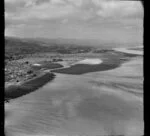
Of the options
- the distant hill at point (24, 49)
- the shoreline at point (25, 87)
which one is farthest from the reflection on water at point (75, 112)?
the distant hill at point (24, 49)

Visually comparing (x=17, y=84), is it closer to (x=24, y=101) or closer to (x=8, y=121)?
(x=24, y=101)

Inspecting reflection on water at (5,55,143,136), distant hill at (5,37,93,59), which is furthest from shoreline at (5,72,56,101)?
distant hill at (5,37,93,59)

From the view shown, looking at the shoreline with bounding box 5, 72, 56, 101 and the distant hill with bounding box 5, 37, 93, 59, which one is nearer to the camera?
the shoreline with bounding box 5, 72, 56, 101

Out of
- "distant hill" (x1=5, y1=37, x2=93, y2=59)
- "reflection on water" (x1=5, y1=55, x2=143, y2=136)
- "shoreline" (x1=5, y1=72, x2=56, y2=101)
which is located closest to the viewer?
"reflection on water" (x1=5, y1=55, x2=143, y2=136)

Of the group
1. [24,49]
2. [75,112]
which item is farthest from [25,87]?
[24,49]

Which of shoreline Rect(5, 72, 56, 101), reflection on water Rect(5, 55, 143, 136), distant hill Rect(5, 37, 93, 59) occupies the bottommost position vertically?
reflection on water Rect(5, 55, 143, 136)

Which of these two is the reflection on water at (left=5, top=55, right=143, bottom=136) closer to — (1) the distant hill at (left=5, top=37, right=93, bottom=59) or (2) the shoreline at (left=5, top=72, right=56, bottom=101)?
(2) the shoreline at (left=5, top=72, right=56, bottom=101)
